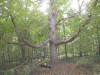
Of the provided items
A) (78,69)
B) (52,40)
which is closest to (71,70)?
(78,69)

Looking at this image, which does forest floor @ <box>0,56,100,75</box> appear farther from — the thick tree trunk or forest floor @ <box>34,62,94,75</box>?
the thick tree trunk

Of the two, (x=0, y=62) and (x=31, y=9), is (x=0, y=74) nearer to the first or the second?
(x=0, y=62)

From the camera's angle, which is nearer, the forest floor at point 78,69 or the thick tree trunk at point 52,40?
the forest floor at point 78,69

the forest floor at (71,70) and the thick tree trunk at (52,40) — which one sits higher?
the thick tree trunk at (52,40)

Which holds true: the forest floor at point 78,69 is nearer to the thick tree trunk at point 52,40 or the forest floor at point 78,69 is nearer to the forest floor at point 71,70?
the forest floor at point 71,70

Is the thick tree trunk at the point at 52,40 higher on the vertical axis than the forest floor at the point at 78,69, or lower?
higher

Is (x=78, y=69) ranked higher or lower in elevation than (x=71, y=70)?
higher

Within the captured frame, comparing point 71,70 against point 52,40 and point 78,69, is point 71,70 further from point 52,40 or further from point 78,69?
point 52,40

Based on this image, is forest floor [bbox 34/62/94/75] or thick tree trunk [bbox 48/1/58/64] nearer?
forest floor [bbox 34/62/94/75]

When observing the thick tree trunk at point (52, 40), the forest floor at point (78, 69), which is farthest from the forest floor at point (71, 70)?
the thick tree trunk at point (52, 40)

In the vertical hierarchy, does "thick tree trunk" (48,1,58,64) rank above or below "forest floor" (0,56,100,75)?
above

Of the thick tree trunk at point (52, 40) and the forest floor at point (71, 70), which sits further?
the thick tree trunk at point (52, 40)

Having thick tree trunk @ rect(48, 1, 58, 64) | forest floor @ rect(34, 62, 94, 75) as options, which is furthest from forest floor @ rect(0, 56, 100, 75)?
thick tree trunk @ rect(48, 1, 58, 64)

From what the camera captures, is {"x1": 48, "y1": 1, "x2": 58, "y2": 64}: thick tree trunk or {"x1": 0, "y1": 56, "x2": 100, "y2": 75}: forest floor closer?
{"x1": 0, "y1": 56, "x2": 100, "y2": 75}: forest floor
